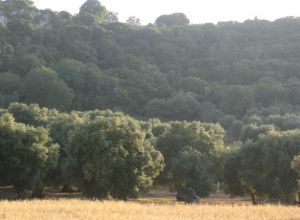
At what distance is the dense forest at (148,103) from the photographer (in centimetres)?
5972

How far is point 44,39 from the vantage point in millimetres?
164875

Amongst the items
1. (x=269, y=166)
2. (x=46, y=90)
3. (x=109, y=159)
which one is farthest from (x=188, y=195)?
(x=46, y=90)

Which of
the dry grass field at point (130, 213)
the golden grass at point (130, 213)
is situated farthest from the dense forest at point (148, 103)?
the dry grass field at point (130, 213)

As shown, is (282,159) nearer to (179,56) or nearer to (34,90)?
Answer: (34,90)

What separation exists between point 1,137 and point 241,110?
80232 millimetres

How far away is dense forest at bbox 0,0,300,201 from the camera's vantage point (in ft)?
196

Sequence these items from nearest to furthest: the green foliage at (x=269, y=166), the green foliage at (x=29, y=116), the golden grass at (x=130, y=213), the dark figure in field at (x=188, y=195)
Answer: the golden grass at (x=130, y=213) → the green foliage at (x=269, y=166) → the dark figure in field at (x=188, y=195) → the green foliage at (x=29, y=116)

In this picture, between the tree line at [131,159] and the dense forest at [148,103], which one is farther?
the dense forest at [148,103]

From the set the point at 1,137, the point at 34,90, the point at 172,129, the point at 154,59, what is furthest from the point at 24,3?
the point at 1,137

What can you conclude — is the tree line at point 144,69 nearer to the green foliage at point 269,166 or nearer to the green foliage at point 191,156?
the green foliage at point 191,156

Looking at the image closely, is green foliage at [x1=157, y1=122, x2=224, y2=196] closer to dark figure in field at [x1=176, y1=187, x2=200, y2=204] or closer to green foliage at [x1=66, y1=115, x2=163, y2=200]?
dark figure in field at [x1=176, y1=187, x2=200, y2=204]

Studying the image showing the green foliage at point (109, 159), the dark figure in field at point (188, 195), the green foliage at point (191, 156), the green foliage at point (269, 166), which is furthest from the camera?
the green foliage at point (191, 156)

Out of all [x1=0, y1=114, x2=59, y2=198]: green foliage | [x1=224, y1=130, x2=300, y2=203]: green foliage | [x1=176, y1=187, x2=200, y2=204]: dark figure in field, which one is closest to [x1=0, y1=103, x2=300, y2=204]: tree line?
[x1=0, y1=114, x2=59, y2=198]: green foliage

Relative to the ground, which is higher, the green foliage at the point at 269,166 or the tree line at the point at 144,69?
the tree line at the point at 144,69
